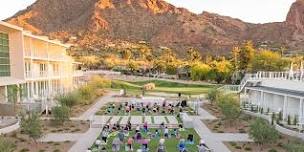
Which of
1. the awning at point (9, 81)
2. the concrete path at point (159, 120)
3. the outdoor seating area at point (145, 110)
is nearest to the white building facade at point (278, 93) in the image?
the outdoor seating area at point (145, 110)

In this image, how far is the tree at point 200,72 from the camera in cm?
8539

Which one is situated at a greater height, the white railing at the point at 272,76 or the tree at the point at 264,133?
the white railing at the point at 272,76

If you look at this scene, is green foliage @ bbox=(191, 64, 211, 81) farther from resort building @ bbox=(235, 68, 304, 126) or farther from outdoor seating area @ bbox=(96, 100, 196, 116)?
outdoor seating area @ bbox=(96, 100, 196, 116)

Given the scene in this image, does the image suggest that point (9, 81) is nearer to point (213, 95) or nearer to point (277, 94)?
point (213, 95)

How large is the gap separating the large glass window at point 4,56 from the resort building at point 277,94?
24.3 meters

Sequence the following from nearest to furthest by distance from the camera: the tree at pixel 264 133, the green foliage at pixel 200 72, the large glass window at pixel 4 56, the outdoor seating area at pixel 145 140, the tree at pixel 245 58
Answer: the outdoor seating area at pixel 145 140 < the tree at pixel 264 133 < the large glass window at pixel 4 56 < the tree at pixel 245 58 < the green foliage at pixel 200 72

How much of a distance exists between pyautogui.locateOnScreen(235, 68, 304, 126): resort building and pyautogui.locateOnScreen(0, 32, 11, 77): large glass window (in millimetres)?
24268

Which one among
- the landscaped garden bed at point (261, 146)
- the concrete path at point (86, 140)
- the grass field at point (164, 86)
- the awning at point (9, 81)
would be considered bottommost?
the landscaped garden bed at point (261, 146)

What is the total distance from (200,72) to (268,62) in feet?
70.8

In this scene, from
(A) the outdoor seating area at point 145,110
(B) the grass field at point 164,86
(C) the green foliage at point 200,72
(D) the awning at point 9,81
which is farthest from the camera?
(C) the green foliage at point 200,72

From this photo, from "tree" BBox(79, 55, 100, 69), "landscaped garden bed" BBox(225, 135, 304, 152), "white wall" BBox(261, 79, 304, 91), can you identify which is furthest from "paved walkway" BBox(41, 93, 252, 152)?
"tree" BBox(79, 55, 100, 69)

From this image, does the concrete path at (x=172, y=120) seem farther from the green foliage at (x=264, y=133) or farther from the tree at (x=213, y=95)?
the tree at (x=213, y=95)

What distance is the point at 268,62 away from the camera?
67312mm

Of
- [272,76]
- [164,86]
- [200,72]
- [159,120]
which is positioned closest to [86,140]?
[159,120]
